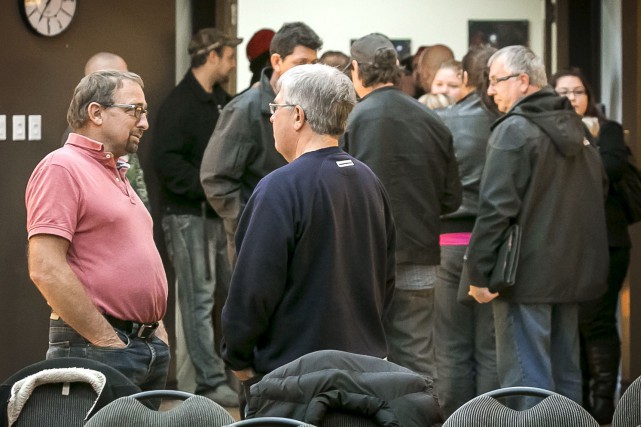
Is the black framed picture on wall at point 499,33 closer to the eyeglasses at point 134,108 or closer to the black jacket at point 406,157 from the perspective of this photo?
the black jacket at point 406,157

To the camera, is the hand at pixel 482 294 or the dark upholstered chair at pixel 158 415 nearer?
the dark upholstered chair at pixel 158 415

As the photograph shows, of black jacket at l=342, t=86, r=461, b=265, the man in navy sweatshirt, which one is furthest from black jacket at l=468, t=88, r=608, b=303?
the man in navy sweatshirt

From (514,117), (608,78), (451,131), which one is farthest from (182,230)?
(608,78)

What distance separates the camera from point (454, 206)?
567 cm

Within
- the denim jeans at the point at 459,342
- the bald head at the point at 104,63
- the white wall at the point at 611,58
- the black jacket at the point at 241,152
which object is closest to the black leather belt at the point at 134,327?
the black jacket at the point at 241,152

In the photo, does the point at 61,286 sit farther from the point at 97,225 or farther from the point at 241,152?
the point at 241,152

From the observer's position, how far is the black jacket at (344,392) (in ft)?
9.78

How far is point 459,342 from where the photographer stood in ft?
19.9

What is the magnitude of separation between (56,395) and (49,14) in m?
3.66

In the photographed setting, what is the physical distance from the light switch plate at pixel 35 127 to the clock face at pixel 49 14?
457mm

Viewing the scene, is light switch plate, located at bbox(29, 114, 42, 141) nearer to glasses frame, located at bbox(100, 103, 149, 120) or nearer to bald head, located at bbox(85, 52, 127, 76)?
bald head, located at bbox(85, 52, 127, 76)

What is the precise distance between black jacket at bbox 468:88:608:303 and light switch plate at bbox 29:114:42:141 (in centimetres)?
250

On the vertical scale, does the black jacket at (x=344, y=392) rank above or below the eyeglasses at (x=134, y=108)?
below

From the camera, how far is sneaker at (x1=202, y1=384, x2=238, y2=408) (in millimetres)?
6980
